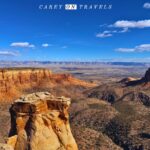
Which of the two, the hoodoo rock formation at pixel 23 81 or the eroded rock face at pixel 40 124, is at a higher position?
the eroded rock face at pixel 40 124

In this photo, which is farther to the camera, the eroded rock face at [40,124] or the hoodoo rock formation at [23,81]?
the hoodoo rock formation at [23,81]

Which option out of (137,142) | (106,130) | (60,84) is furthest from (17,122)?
(60,84)

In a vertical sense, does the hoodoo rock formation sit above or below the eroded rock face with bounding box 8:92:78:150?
below

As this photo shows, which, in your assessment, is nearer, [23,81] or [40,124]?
[40,124]

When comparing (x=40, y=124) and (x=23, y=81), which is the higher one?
(x=40, y=124)
